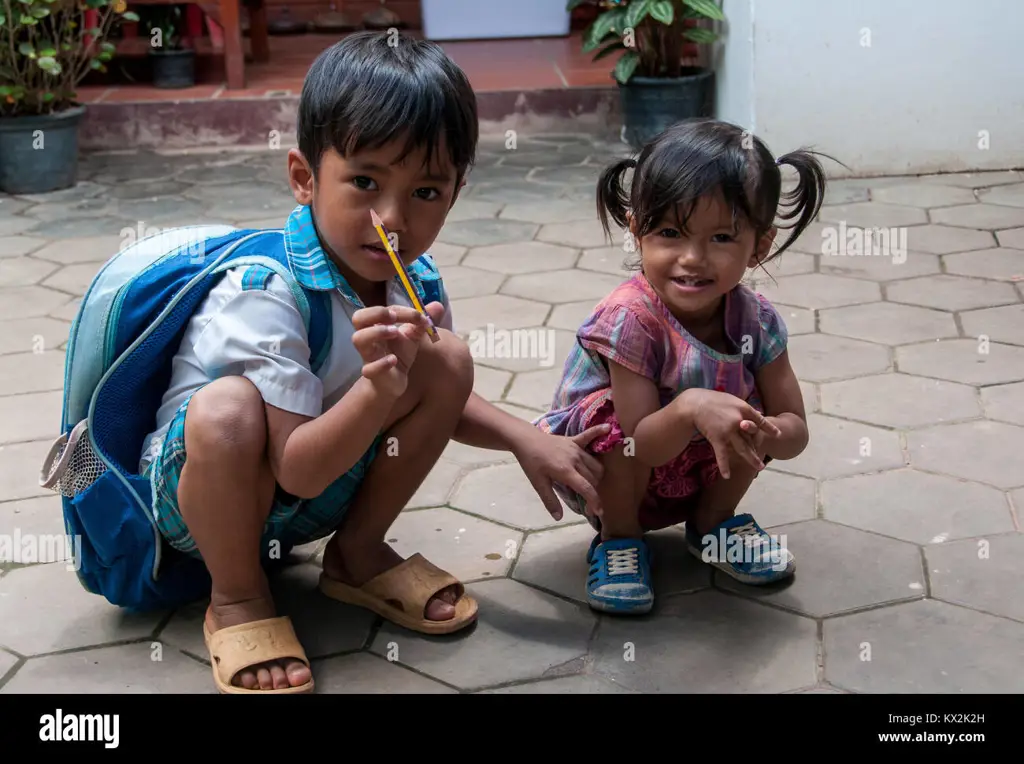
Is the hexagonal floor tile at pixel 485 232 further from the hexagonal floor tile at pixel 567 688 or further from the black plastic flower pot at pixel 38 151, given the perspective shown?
the hexagonal floor tile at pixel 567 688

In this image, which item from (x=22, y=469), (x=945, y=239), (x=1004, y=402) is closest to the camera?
(x=22, y=469)

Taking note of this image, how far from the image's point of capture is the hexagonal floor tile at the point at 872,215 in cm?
391

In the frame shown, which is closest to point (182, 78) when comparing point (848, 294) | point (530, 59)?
point (530, 59)

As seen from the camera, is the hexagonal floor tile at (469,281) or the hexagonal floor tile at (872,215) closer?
the hexagonal floor tile at (469,281)

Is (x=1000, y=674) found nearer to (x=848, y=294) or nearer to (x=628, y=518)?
(x=628, y=518)

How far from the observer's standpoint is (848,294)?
3.28m

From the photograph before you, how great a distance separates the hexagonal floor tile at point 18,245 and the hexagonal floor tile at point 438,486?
200cm

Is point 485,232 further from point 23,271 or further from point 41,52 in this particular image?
point 41,52

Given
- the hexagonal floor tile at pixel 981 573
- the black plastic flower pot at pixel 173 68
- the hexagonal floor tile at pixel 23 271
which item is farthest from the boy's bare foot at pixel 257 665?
the black plastic flower pot at pixel 173 68

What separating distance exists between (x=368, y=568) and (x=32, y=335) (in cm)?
157

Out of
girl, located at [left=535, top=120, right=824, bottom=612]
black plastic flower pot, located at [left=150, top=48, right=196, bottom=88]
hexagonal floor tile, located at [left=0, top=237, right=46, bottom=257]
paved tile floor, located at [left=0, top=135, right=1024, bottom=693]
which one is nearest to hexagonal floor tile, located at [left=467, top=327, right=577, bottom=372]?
paved tile floor, located at [left=0, top=135, right=1024, bottom=693]

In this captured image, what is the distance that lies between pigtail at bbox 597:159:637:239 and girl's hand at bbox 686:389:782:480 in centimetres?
35

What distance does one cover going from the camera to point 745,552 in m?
1.96

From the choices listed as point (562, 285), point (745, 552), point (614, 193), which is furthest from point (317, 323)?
point (562, 285)
